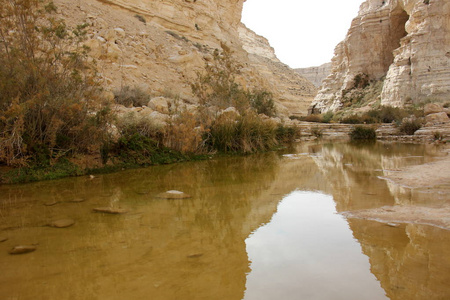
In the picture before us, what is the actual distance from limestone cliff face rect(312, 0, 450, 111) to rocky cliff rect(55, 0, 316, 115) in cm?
1123

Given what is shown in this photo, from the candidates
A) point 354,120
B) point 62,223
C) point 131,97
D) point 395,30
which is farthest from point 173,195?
point 395,30

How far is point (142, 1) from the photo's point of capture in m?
25.2

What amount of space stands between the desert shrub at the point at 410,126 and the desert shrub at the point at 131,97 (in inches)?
498

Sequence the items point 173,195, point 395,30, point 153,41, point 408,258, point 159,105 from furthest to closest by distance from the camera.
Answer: point 395,30, point 153,41, point 159,105, point 173,195, point 408,258

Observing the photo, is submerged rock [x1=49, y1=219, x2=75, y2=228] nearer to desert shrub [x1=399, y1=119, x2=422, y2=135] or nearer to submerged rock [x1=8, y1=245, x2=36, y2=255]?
submerged rock [x1=8, y1=245, x2=36, y2=255]

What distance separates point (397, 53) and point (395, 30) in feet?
19.9

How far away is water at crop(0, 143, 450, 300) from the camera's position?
6.54 feet

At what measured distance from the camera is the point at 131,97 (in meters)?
12.5

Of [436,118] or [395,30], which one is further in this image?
Result: [395,30]

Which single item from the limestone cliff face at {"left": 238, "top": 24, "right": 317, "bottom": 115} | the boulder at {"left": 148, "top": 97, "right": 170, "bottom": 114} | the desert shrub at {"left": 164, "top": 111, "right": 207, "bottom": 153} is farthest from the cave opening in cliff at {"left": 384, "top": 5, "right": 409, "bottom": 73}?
the desert shrub at {"left": 164, "top": 111, "right": 207, "bottom": 153}

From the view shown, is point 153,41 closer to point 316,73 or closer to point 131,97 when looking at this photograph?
point 131,97

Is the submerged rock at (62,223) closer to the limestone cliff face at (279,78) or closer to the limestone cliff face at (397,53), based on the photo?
the limestone cliff face at (279,78)

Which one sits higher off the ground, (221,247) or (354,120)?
(354,120)

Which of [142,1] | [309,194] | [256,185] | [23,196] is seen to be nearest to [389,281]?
[309,194]
